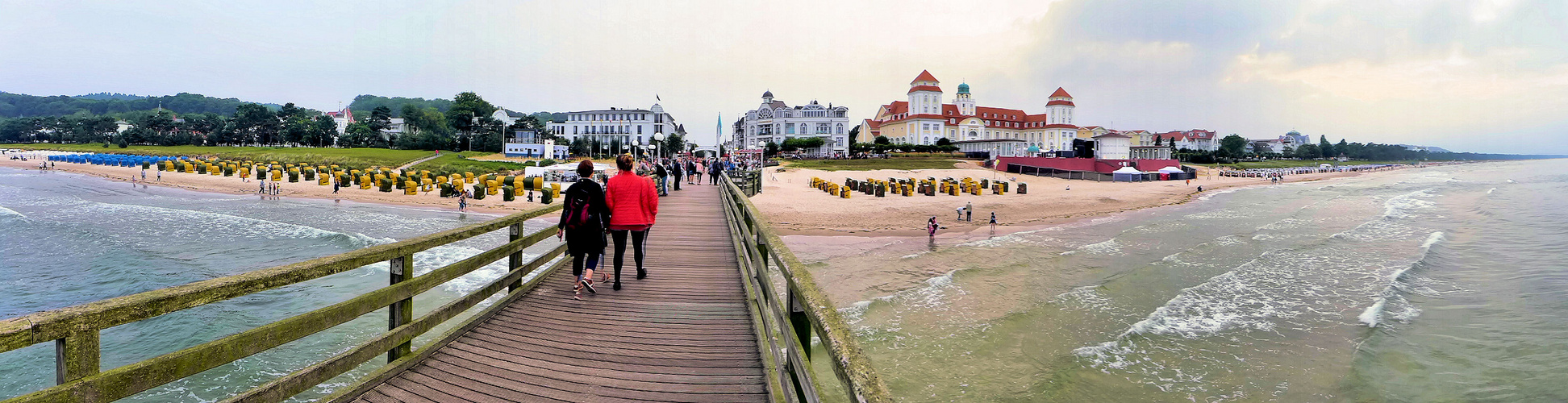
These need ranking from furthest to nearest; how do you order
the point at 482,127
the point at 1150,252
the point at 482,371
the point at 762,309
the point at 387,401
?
the point at 482,127 < the point at 1150,252 < the point at 762,309 < the point at 482,371 < the point at 387,401

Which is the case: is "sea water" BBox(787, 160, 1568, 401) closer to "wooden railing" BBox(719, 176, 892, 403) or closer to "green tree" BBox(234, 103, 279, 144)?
"wooden railing" BBox(719, 176, 892, 403)

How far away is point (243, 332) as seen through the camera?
317 cm

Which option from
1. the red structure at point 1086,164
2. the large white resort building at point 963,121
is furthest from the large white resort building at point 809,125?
the red structure at point 1086,164

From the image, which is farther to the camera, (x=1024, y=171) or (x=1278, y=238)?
(x=1024, y=171)

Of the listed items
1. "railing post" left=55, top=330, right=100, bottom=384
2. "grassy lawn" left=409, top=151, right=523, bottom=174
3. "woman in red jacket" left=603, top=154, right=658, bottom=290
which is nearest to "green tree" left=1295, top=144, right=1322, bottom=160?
"grassy lawn" left=409, top=151, right=523, bottom=174

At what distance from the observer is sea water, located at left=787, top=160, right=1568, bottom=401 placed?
877 centimetres

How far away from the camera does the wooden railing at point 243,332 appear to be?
2258 millimetres

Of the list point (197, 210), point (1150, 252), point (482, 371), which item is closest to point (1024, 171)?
point (1150, 252)

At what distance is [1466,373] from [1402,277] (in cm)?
827

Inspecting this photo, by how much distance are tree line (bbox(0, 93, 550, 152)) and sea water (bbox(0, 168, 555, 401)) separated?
53.8 m

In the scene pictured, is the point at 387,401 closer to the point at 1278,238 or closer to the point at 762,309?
the point at 762,309

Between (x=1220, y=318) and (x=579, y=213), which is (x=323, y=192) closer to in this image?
(x=579, y=213)

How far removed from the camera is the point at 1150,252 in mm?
19312

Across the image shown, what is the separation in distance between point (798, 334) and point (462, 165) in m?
66.9
